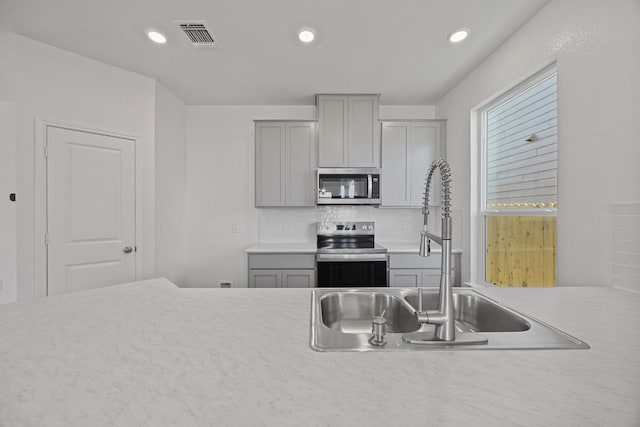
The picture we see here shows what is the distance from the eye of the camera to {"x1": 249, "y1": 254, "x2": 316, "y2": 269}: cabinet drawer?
113 inches

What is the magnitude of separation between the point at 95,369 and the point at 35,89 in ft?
8.93

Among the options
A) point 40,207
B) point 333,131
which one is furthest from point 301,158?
point 40,207

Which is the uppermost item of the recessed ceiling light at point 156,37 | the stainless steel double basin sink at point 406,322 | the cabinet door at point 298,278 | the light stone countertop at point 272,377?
the recessed ceiling light at point 156,37

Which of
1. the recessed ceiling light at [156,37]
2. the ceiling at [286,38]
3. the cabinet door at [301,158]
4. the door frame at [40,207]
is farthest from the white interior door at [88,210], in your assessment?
the cabinet door at [301,158]

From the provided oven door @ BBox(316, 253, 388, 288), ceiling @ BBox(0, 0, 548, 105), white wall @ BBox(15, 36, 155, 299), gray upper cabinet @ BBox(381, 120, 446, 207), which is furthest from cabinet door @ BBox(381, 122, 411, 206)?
white wall @ BBox(15, 36, 155, 299)

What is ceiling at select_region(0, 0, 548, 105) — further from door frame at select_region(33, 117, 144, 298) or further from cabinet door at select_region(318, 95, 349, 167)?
door frame at select_region(33, 117, 144, 298)

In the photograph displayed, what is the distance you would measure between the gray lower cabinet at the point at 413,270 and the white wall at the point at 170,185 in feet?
7.90

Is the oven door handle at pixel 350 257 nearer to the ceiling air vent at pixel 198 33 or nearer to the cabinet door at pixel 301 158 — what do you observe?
the cabinet door at pixel 301 158

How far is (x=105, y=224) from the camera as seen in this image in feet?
8.45

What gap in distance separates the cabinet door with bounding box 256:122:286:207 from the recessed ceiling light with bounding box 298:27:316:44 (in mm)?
1094

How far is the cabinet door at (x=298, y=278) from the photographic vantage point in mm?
2865

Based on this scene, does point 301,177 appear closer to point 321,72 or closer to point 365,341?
point 321,72

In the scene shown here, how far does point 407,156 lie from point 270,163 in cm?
155

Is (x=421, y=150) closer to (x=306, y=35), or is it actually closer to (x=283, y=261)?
(x=306, y=35)
